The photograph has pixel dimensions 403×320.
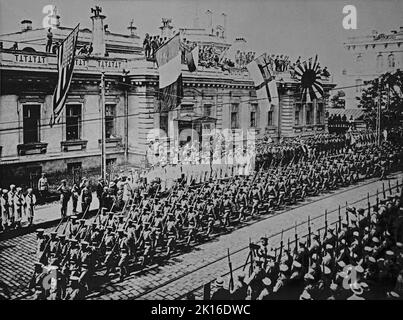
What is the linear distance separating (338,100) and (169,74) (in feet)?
7.92

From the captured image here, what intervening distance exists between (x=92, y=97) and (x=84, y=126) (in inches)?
13.6

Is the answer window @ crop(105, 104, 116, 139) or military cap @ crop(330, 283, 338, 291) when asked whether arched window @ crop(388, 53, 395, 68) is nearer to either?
military cap @ crop(330, 283, 338, 291)

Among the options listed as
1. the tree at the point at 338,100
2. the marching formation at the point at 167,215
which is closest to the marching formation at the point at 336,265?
the marching formation at the point at 167,215

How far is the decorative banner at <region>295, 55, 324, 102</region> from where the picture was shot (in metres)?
6.43

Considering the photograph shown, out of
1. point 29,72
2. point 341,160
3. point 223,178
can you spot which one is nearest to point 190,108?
point 223,178

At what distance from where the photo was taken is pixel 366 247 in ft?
17.4

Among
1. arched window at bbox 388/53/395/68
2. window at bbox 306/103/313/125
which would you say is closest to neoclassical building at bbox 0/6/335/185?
window at bbox 306/103/313/125

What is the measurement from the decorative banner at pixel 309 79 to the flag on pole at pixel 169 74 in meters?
1.65

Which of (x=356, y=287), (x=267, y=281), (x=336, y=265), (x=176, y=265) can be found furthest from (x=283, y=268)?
(x=176, y=265)

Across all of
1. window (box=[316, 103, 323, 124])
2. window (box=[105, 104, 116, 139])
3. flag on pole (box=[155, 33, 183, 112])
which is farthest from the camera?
window (box=[316, 103, 323, 124])

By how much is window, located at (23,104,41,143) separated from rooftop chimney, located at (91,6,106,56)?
938 millimetres

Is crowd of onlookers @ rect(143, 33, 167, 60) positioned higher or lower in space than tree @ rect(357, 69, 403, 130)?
higher

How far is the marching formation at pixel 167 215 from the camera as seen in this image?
5055 millimetres

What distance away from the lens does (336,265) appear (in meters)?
5.14
